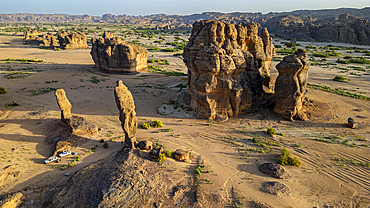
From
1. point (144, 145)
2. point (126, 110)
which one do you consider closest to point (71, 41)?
point (126, 110)

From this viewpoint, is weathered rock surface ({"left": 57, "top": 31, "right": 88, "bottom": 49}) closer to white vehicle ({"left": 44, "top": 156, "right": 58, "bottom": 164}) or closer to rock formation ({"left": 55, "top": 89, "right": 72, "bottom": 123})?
rock formation ({"left": 55, "top": 89, "right": 72, "bottom": 123})

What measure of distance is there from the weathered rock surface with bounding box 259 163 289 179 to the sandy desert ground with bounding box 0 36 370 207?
31cm

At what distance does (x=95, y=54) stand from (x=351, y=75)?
45789 mm

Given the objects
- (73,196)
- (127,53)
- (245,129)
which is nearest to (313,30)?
(127,53)

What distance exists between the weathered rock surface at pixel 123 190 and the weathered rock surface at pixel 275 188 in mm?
2959

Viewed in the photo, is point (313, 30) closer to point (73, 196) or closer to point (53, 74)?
point (53, 74)

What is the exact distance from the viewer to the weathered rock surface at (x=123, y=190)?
1066cm

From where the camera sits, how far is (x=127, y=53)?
3666 centimetres

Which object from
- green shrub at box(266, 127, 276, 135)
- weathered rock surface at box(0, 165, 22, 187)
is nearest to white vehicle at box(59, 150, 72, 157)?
weathered rock surface at box(0, 165, 22, 187)

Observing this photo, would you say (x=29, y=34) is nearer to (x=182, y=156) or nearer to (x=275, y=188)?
(x=182, y=156)

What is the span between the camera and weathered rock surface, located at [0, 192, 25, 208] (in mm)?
10508

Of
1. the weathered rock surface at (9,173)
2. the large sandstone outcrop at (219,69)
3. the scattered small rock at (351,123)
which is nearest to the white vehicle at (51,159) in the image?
the weathered rock surface at (9,173)

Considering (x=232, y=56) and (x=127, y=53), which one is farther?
(x=127, y=53)

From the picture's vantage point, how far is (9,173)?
42.7 feet
